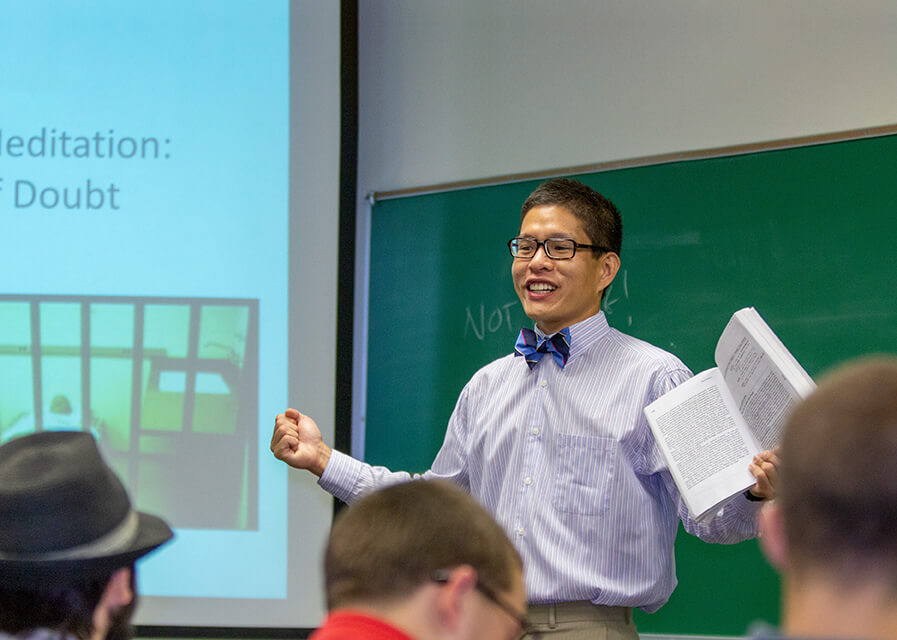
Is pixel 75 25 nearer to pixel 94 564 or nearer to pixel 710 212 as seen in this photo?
pixel 710 212

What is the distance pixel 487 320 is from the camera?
3412 mm

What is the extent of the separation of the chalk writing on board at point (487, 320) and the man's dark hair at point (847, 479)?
2.60 meters

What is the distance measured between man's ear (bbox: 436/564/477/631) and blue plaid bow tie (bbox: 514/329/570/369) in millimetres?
1259

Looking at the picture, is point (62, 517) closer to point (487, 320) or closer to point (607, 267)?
point (607, 267)

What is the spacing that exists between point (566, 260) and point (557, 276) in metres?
0.04

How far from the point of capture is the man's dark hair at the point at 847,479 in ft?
2.33

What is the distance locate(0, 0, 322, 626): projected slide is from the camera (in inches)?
124

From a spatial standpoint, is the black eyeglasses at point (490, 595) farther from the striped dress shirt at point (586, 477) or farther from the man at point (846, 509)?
the striped dress shirt at point (586, 477)

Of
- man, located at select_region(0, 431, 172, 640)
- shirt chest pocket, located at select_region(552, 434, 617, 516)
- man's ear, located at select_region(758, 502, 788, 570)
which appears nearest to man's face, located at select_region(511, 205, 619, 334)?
shirt chest pocket, located at select_region(552, 434, 617, 516)

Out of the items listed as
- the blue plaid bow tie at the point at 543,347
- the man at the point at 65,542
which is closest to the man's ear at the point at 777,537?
the man at the point at 65,542

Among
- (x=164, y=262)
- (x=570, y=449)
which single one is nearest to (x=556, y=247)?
(x=570, y=449)

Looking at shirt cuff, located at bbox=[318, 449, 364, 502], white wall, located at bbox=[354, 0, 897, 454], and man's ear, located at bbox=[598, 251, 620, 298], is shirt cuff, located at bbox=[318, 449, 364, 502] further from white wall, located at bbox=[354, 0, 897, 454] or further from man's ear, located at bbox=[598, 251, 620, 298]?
white wall, located at bbox=[354, 0, 897, 454]

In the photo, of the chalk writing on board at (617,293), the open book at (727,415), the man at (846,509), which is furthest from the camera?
the chalk writing on board at (617,293)

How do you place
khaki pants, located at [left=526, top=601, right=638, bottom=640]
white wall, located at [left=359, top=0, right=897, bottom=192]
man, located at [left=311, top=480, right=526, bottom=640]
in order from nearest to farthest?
man, located at [left=311, top=480, right=526, bottom=640]
khaki pants, located at [left=526, top=601, right=638, bottom=640]
white wall, located at [left=359, top=0, right=897, bottom=192]
